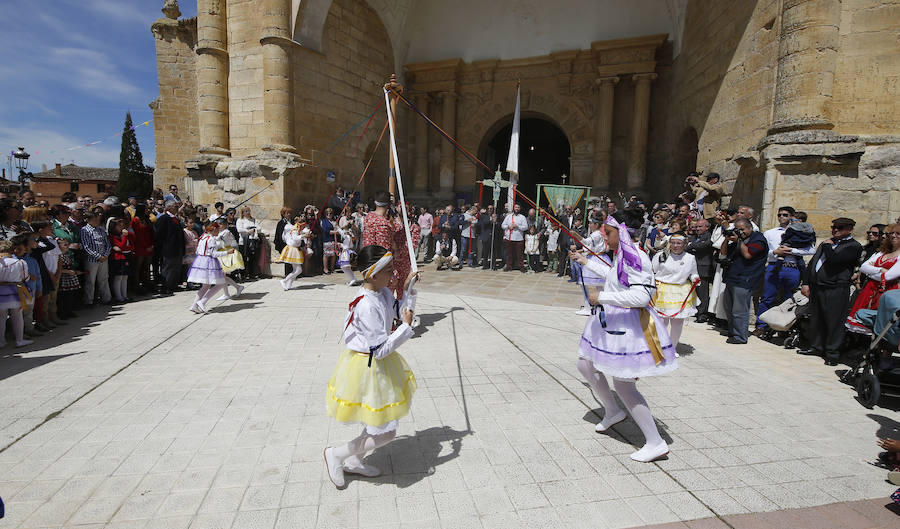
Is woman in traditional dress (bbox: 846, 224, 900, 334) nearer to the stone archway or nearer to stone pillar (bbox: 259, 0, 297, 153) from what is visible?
the stone archway

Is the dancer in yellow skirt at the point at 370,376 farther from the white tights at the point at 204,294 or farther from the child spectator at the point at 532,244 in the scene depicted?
the child spectator at the point at 532,244

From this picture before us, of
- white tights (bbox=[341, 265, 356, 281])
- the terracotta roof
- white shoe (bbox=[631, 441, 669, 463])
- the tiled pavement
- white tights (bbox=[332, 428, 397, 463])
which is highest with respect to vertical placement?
the terracotta roof

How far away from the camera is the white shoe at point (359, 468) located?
2775 mm

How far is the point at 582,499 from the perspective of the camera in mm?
2633

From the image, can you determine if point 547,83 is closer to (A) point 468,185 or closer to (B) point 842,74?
(A) point 468,185

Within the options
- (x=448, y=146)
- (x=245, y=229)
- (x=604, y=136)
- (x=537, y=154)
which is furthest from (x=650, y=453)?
(x=537, y=154)

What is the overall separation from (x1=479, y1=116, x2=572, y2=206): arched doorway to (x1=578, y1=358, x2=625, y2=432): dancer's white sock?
1590cm

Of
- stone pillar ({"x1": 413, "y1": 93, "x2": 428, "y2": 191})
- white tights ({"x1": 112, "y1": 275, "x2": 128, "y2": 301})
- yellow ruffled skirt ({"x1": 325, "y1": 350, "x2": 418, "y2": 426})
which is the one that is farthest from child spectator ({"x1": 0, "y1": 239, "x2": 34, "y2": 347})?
stone pillar ({"x1": 413, "y1": 93, "x2": 428, "y2": 191})

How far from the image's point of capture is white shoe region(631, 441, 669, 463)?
119 inches

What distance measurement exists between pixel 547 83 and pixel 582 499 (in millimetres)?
15615

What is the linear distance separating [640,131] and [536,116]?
394 cm

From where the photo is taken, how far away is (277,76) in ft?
36.2

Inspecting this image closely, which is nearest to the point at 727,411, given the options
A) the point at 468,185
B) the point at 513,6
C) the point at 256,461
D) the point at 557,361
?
the point at 557,361

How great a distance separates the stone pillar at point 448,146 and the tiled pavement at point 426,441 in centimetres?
1204
